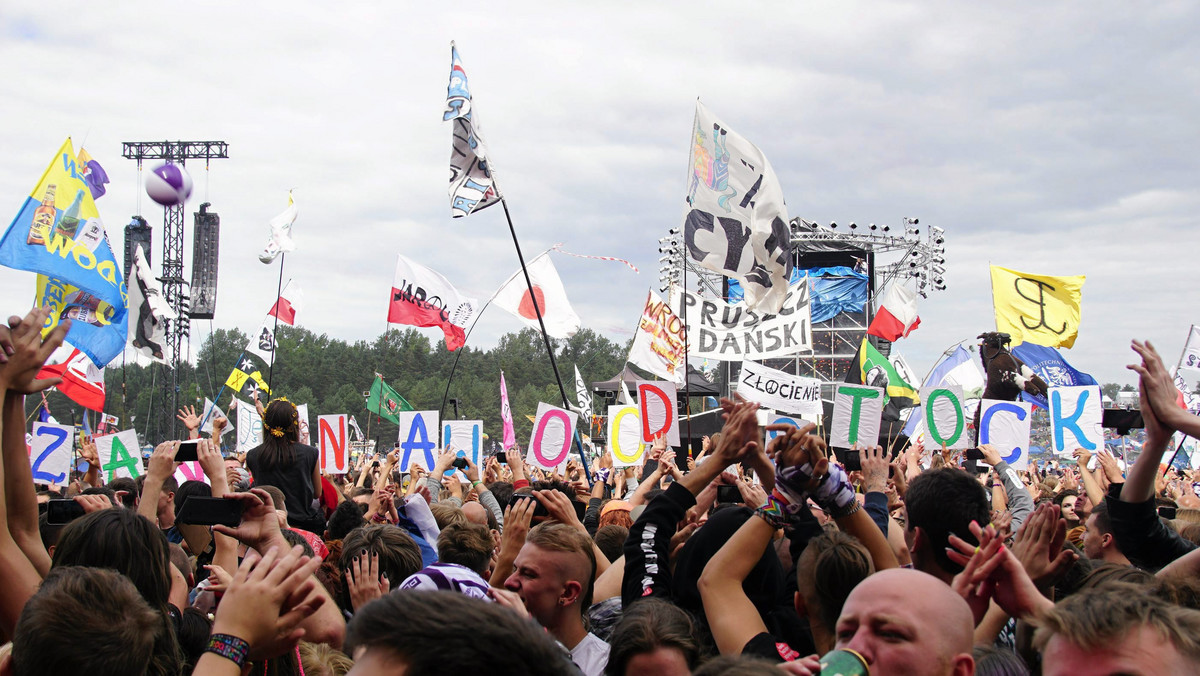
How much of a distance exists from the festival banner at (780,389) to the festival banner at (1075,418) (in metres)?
2.62

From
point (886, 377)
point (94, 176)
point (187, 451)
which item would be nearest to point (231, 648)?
point (187, 451)

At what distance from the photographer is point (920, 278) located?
41938 mm

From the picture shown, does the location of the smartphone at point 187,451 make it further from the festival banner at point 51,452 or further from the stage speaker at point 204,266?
the stage speaker at point 204,266

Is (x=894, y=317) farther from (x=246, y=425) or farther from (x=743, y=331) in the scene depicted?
(x=246, y=425)

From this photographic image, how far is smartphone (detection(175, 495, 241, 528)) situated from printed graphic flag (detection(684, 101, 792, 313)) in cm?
774

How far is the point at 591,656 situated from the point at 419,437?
7874mm

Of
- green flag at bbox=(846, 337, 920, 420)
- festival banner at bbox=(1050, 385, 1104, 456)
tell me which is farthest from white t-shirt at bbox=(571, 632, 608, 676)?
green flag at bbox=(846, 337, 920, 420)

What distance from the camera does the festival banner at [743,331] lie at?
1748 cm

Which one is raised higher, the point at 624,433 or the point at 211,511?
the point at 624,433

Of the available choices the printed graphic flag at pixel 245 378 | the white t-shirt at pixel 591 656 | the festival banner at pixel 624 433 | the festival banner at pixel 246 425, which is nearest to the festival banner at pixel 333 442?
the festival banner at pixel 624 433

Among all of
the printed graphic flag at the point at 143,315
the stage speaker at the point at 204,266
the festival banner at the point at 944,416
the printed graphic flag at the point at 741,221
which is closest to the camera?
the festival banner at the point at 944,416

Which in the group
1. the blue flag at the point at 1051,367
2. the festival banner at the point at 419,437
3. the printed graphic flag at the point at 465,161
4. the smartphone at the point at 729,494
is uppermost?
the printed graphic flag at the point at 465,161

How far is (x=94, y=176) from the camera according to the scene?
1123 centimetres

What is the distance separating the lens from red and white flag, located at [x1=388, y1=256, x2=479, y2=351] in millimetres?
15938
